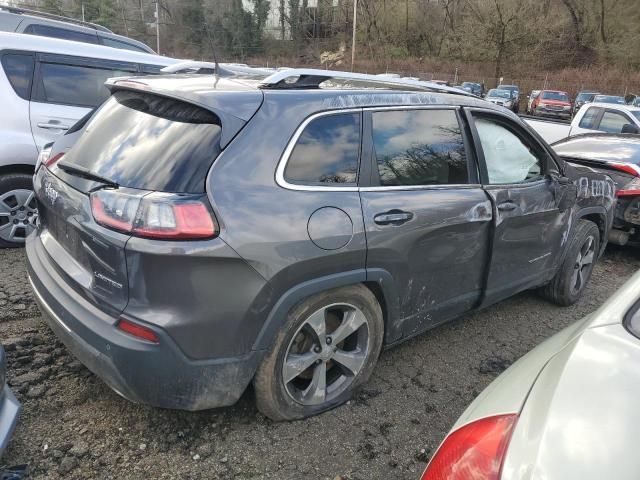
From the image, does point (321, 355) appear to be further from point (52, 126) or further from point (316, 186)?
point (52, 126)

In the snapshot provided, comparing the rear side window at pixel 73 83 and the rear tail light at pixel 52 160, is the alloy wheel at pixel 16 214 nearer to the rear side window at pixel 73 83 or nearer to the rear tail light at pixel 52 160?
the rear side window at pixel 73 83

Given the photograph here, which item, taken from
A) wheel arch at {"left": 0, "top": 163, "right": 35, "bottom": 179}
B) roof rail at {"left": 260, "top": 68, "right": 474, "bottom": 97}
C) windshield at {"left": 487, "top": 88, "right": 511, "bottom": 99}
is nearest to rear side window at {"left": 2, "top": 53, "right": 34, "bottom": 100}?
wheel arch at {"left": 0, "top": 163, "right": 35, "bottom": 179}

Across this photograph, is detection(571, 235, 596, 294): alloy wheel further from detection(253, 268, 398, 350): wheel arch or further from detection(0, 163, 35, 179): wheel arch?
detection(0, 163, 35, 179): wheel arch

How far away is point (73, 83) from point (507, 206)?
425 centimetres

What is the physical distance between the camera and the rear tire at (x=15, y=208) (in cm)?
437

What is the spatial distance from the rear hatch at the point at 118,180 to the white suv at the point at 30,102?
6.75 feet

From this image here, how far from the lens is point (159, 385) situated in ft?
7.01

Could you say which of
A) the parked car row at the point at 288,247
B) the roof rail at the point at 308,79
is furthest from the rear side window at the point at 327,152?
the roof rail at the point at 308,79

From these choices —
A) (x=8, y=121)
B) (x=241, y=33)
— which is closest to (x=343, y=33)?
(x=241, y=33)

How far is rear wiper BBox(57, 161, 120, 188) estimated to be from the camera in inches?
88.3

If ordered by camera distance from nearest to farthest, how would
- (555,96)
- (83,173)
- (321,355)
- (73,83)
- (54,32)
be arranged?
(83,173) < (321,355) < (73,83) < (54,32) < (555,96)

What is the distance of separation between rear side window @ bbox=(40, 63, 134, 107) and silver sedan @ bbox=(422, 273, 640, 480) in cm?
482

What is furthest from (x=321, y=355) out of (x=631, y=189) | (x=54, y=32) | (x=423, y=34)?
(x=423, y=34)

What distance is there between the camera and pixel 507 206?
3.32 m
